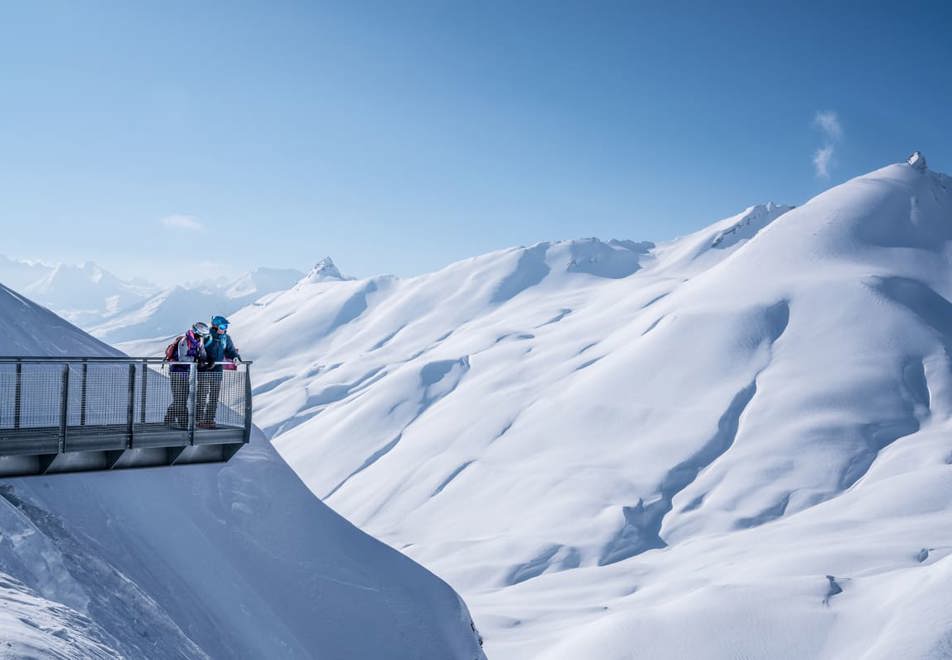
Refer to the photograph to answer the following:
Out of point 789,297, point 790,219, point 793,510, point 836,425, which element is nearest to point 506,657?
point 793,510

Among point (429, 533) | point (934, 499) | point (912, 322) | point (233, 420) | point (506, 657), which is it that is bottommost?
point (429, 533)

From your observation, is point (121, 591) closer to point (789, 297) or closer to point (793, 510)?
point (793, 510)

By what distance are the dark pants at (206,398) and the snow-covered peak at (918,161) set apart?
161940 millimetres

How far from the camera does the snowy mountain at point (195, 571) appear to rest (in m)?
13.8

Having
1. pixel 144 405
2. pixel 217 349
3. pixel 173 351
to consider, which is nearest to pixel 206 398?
pixel 217 349

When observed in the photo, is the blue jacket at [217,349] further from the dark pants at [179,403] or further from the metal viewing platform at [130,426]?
the dark pants at [179,403]

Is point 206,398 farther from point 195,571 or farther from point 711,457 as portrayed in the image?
point 711,457

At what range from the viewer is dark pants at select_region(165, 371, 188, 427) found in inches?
593

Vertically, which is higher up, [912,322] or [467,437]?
[912,322]

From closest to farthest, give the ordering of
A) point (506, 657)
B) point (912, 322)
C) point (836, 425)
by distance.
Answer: point (506, 657)
point (836, 425)
point (912, 322)

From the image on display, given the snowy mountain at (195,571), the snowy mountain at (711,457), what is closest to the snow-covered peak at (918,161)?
the snowy mountain at (711,457)

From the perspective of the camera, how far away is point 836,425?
91750 mm

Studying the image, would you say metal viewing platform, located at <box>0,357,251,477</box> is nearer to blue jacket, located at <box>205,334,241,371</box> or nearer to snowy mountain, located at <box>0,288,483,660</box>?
blue jacket, located at <box>205,334,241,371</box>

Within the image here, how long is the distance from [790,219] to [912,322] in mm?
35358
